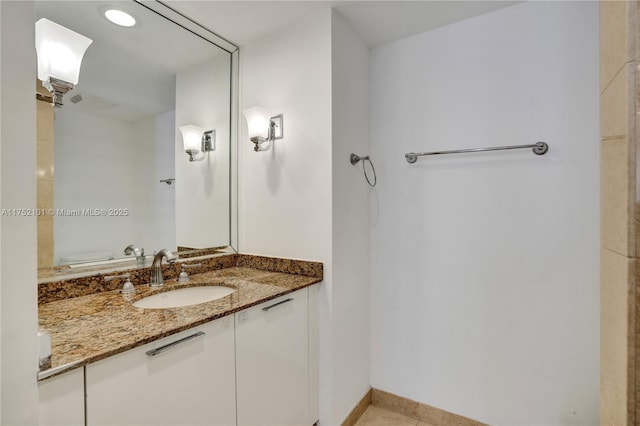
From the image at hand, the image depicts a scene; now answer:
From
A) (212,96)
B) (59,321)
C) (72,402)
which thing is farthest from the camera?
(212,96)

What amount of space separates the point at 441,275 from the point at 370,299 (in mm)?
482

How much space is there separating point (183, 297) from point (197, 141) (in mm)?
935

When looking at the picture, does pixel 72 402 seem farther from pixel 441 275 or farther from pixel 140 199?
pixel 441 275

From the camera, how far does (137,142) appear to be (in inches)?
61.5

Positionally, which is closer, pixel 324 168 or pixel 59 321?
pixel 59 321

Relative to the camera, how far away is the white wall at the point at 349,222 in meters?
1.66

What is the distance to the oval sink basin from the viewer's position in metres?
1.39

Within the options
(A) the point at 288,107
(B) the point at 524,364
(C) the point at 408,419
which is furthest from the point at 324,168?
(C) the point at 408,419

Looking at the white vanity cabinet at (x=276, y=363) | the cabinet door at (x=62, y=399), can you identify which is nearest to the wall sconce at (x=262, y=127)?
the white vanity cabinet at (x=276, y=363)

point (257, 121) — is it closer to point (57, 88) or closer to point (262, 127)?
point (262, 127)

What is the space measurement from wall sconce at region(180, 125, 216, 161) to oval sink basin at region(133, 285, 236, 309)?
78 centimetres

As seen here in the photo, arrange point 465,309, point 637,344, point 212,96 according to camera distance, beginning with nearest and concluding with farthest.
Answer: point 637,344 < point 465,309 < point 212,96

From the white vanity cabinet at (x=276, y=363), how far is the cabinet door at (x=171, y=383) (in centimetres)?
7

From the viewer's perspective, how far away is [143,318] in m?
1.06
